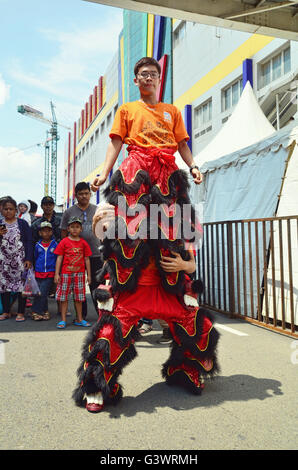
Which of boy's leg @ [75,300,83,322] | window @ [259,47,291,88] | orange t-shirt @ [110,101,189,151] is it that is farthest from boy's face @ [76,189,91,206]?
window @ [259,47,291,88]

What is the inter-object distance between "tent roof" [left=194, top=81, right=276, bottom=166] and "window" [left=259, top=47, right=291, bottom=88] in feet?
11.3

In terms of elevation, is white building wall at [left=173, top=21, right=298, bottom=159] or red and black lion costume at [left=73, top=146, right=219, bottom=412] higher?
white building wall at [left=173, top=21, right=298, bottom=159]

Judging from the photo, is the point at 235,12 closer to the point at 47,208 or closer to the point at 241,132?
the point at 241,132

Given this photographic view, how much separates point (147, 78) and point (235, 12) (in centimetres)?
461

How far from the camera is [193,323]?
2365 mm

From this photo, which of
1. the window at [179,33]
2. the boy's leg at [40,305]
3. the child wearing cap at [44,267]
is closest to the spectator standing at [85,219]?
the child wearing cap at [44,267]

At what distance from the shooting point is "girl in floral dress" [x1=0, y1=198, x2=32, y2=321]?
5.26 meters

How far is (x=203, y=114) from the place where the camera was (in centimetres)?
1574

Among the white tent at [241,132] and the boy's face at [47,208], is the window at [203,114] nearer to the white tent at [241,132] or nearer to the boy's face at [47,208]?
the white tent at [241,132]

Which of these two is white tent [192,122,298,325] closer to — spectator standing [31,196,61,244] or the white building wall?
spectator standing [31,196,61,244]

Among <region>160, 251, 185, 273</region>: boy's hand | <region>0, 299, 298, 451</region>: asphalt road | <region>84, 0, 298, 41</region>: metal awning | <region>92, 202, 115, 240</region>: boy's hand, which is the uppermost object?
<region>84, 0, 298, 41</region>: metal awning

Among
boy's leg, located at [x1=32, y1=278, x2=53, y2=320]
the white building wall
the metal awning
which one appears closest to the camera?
boy's leg, located at [x1=32, y1=278, x2=53, y2=320]
